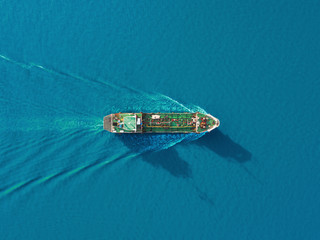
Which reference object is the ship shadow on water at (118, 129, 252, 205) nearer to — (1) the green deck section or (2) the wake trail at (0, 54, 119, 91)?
(1) the green deck section

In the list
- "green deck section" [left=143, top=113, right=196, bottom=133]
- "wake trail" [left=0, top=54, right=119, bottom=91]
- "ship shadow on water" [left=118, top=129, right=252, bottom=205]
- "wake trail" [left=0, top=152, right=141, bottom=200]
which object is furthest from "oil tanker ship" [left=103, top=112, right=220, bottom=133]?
"wake trail" [left=0, top=54, right=119, bottom=91]

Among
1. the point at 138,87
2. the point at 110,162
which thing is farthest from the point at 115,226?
the point at 138,87

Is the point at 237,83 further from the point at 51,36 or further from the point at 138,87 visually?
the point at 51,36

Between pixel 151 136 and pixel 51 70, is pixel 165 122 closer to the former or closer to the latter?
pixel 151 136

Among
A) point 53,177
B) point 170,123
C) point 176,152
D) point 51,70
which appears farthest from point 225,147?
point 51,70

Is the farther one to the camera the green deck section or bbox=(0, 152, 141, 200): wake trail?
the green deck section

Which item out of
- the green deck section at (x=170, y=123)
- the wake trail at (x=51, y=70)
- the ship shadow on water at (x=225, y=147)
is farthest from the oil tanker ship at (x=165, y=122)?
the wake trail at (x=51, y=70)
